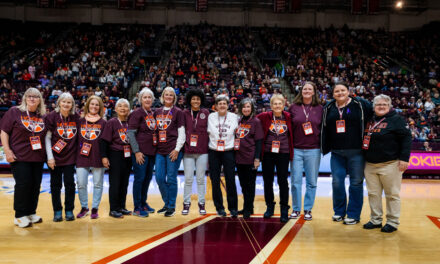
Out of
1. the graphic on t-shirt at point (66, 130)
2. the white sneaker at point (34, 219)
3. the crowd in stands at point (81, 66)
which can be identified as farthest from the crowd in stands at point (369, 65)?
the white sneaker at point (34, 219)

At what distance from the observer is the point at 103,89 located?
49.2 ft

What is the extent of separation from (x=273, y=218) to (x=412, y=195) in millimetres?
3768

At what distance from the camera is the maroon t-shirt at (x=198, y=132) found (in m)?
4.79

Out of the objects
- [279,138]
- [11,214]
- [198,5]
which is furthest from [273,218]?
[198,5]

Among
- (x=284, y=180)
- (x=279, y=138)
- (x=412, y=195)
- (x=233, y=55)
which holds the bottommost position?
(x=412, y=195)

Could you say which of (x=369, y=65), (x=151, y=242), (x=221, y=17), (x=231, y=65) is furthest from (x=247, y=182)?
(x=221, y=17)

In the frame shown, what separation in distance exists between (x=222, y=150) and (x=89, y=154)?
5.91 feet

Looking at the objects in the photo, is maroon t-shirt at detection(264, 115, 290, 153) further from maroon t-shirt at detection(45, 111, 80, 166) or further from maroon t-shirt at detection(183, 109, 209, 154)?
maroon t-shirt at detection(45, 111, 80, 166)

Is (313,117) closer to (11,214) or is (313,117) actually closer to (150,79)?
(11,214)

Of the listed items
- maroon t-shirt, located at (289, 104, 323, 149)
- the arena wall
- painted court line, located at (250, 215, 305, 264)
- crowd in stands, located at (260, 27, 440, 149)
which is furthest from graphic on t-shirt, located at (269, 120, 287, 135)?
the arena wall

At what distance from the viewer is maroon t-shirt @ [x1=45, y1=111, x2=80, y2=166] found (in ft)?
14.8

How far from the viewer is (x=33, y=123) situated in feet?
14.3

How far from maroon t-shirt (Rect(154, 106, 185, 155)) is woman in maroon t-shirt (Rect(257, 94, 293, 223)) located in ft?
3.93

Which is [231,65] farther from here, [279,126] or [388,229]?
[388,229]
